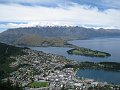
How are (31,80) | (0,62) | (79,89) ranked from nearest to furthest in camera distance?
(79,89) < (31,80) < (0,62)

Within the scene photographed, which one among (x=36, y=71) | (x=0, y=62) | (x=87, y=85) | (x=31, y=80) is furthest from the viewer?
(x=0, y=62)

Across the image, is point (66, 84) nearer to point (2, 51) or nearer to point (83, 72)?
point (83, 72)

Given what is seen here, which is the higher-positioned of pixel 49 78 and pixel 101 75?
pixel 49 78

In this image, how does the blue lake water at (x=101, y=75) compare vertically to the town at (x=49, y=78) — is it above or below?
below

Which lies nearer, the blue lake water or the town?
the town

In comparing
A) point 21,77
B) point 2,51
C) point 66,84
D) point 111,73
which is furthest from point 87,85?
point 2,51

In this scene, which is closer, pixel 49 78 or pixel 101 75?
pixel 49 78

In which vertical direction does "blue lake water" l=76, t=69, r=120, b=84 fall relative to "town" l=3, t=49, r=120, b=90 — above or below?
below

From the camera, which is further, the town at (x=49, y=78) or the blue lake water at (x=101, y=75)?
the blue lake water at (x=101, y=75)
